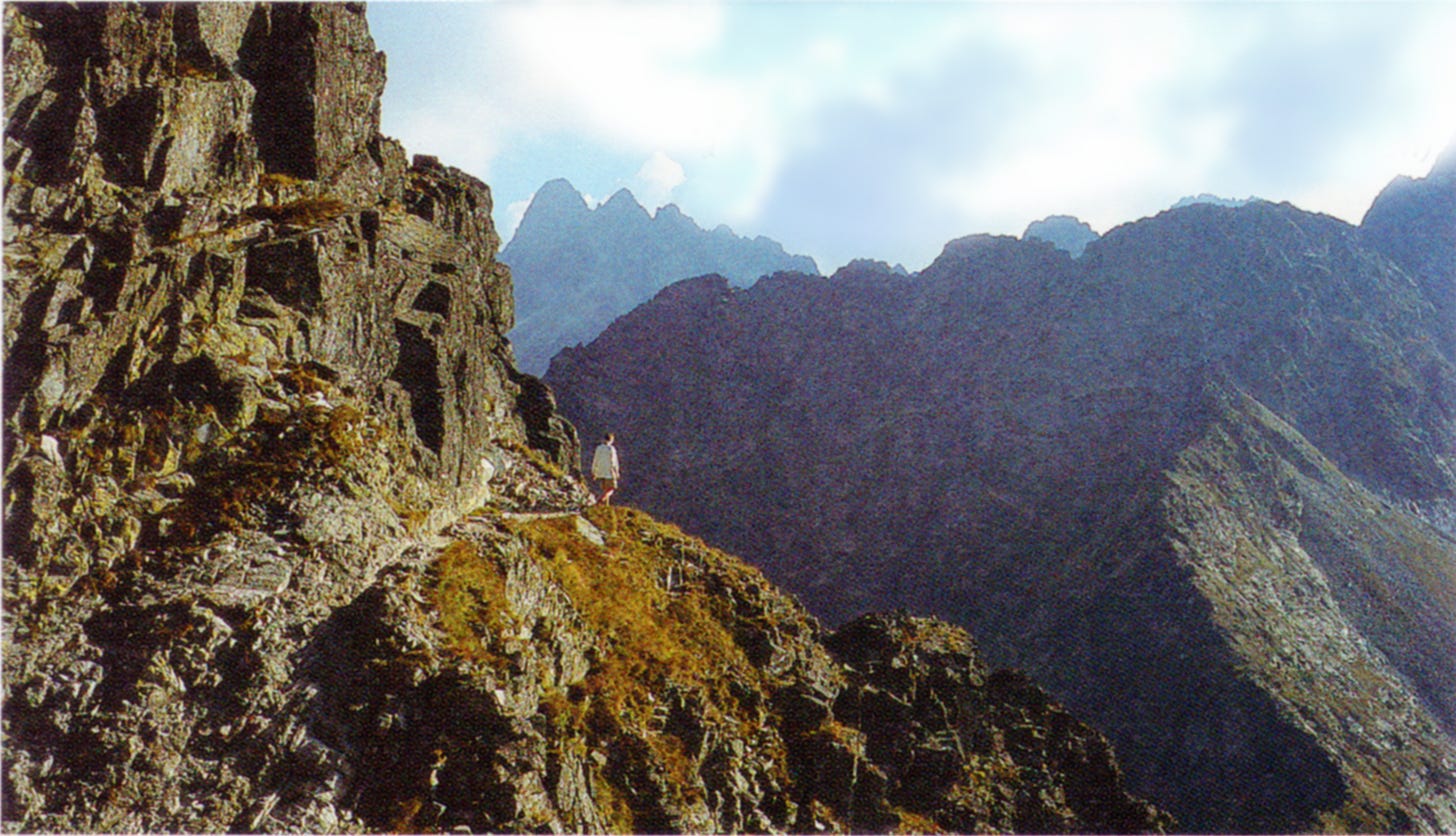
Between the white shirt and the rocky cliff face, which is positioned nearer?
the rocky cliff face

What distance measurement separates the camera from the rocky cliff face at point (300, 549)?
12.4 metres

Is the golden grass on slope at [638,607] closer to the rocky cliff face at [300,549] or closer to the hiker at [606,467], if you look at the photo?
the rocky cliff face at [300,549]

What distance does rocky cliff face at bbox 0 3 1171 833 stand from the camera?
12406 millimetres

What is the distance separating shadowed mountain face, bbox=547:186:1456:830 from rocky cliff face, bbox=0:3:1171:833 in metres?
99.0

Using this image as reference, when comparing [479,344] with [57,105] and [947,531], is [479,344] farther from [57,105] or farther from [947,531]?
[947,531]

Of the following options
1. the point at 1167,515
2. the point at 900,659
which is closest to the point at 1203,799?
the point at 1167,515

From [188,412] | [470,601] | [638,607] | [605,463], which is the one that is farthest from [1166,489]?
[188,412]

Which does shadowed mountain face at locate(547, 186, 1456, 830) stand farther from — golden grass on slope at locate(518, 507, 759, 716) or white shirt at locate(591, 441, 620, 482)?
white shirt at locate(591, 441, 620, 482)

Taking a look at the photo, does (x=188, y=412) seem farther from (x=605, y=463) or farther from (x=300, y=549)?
(x=605, y=463)

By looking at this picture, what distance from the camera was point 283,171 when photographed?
918 inches

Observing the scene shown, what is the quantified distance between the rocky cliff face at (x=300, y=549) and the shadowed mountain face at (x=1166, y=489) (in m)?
99.0

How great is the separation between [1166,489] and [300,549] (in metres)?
145

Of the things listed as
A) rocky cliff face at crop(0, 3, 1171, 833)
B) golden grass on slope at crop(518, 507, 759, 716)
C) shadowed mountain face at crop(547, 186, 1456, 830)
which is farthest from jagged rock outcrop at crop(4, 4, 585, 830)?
shadowed mountain face at crop(547, 186, 1456, 830)

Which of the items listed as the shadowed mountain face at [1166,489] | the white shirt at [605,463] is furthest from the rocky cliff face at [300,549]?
the shadowed mountain face at [1166,489]
